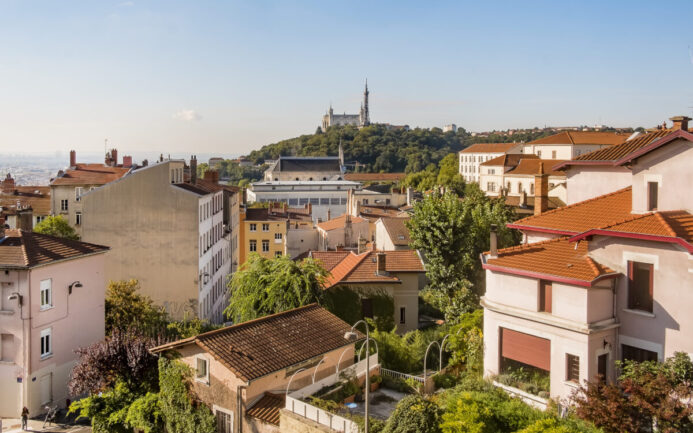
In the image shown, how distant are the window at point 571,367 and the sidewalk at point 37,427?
1882cm

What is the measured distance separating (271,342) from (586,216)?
1168 cm

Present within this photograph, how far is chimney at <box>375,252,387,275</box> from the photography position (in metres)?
33.3

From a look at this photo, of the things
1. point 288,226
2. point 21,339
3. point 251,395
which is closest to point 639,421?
point 251,395

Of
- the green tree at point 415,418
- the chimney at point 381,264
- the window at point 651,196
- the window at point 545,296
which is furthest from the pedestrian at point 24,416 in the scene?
the window at point 651,196

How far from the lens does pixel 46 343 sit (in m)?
28.5

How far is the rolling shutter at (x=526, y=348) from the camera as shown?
746 inches

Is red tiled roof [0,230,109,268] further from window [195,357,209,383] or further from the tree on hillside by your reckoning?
the tree on hillside

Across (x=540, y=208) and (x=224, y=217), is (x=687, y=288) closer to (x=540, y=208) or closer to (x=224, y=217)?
(x=540, y=208)

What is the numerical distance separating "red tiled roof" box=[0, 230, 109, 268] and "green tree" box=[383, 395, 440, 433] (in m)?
18.9

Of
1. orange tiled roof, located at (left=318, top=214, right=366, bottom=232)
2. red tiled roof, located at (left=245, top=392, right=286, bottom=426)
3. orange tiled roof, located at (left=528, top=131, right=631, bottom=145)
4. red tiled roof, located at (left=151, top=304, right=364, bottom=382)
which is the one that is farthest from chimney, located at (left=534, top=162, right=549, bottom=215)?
orange tiled roof, located at (left=528, top=131, right=631, bottom=145)

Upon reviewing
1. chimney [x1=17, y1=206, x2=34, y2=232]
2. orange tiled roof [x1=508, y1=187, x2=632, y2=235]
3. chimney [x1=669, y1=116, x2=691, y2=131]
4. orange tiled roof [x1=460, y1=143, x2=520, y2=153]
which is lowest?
chimney [x1=17, y1=206, x2=34, y2=232]

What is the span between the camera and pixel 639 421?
15.6 metres

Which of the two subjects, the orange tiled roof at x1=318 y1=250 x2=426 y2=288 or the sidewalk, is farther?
the orange tiled roof at x1=318 y1=250 x2=426 y2=288

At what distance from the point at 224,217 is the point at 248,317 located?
782 inches
